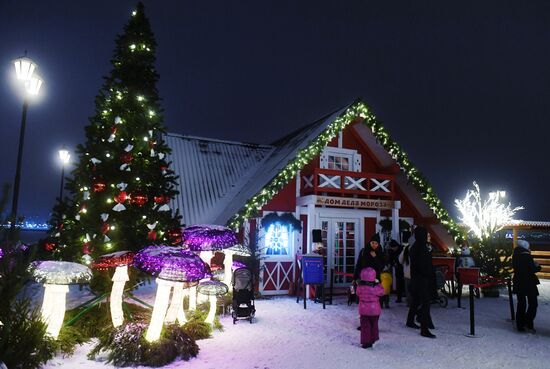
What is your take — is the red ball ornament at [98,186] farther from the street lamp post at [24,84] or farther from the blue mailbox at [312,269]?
the blue mailbox at [312,269]

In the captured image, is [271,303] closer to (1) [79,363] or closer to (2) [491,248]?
(1) [79,363]

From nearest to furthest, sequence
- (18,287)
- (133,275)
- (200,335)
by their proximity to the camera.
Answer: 1. (18,287)
2. (200,335)
3. (133,275)

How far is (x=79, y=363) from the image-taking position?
5340mm

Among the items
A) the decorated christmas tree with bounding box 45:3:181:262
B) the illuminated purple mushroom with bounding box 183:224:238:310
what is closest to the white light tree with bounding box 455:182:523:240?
the illuminated purple mushroom with bounding box 183:224:238:310

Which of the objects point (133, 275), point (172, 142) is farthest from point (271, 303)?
point (172, 142)

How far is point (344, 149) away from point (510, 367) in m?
9.24

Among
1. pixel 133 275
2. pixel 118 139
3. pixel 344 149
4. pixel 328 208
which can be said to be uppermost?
pixel 344 149

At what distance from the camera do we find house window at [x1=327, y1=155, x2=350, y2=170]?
13.8 metres

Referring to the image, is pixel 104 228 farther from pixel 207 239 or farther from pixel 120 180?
pixel 207 239

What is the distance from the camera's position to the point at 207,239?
7418 millimetres

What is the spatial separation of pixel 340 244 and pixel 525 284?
20.1 feet

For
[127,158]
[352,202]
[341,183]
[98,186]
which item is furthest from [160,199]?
[352,202]

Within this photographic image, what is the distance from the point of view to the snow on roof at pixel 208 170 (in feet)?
43.8

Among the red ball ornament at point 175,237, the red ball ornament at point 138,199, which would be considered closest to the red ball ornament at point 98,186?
the red ball ornament at point 138,199
